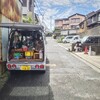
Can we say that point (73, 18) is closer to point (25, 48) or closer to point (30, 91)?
point (25, 48)

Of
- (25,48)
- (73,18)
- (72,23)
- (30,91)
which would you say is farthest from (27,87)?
(72,23)

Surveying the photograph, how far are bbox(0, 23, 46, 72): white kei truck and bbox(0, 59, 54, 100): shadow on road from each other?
0.45 m

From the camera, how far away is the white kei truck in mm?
11086

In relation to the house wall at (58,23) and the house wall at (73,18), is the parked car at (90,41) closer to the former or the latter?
the house wall at (73,18)

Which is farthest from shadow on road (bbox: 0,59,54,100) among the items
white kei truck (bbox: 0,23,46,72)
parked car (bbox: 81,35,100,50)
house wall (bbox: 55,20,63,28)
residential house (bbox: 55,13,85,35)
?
house wall (bbox: 55,20,63,28)

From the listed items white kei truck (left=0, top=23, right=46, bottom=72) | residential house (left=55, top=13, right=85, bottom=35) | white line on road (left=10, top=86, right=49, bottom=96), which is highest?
residential house (left=55, top=13, right=85, bottom=35)

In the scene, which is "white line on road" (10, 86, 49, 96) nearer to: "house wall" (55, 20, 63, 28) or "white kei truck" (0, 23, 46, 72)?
"white kei truck" (0, 23, 46, 72)

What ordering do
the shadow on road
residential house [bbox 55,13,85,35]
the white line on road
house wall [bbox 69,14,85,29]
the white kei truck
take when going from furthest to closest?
1. house wall [bbox 69,14,85,29]
2. residential house [bbox 55,13,85,35]
3. the white kei truck
4. the white line on road
5. the shadow on road

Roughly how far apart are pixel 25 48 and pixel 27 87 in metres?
3.19

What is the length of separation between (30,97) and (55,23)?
109965 millimetres

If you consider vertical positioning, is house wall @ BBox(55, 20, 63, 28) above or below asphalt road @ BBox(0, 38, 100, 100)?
above

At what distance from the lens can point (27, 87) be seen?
9234 millimetres

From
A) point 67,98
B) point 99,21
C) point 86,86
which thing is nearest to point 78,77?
point 86,86

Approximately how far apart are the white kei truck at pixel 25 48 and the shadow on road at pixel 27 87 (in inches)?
17.8
